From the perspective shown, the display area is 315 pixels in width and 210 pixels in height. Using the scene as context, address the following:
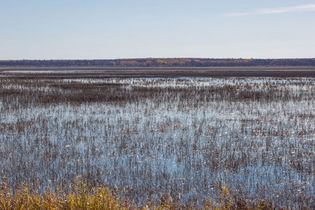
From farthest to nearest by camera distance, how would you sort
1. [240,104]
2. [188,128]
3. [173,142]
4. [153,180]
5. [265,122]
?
1. [240,104]
2. [265,122]
3. [188,128]
4. [173,142]
5. [153,180]

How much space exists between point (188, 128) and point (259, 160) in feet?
17.3

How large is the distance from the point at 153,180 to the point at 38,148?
4718 millimetres

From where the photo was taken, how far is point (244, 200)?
8.52 metres

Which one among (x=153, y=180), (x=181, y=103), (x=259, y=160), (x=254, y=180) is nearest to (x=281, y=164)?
(x=259, y=160)

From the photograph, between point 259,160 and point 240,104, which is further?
point 240,104

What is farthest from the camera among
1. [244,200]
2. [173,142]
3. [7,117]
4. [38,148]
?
[7,117]

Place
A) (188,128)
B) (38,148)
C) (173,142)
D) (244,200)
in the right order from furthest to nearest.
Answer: (188,128)
(173,142)
(38,148)
(244,200)

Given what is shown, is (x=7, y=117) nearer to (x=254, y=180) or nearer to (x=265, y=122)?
(x=265, y=122)

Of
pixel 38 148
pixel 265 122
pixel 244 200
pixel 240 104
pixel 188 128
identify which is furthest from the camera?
pixel 240 104

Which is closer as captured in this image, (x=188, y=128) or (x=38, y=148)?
(x=38, y=148)

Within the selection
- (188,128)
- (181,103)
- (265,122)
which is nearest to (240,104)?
(181,103)

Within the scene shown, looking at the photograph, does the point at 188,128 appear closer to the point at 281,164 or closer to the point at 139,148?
the point at 139,148

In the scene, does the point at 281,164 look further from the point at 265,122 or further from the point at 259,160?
the point at 265,122

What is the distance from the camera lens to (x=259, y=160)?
40.5ft
